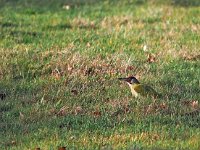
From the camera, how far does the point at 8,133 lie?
8.20 m

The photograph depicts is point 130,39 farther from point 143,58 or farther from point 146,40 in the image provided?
point 143,58

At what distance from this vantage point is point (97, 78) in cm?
1056

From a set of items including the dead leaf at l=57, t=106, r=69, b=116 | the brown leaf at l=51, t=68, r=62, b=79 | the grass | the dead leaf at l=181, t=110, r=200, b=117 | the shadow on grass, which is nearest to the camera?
the grass

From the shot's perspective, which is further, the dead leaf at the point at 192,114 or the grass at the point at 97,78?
the dead leaf at the point at 192,114

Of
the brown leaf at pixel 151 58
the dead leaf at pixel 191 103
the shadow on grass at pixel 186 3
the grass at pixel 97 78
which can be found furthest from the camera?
the shadow on grass at pixel 186 3

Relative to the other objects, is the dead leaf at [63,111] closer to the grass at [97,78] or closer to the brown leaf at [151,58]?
the grass at [97,78]

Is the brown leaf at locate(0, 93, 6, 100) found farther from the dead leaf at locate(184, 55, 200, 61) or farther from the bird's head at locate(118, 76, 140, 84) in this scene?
the dead leaf at locate(184, 55, 200, 61)

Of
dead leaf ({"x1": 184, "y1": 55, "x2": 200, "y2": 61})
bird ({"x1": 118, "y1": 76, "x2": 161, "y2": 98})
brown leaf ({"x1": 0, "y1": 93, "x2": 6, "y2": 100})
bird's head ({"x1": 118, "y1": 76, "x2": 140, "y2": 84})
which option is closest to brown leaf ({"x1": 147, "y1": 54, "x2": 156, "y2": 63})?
dead leaf ({"x1": 184, "y1": 55, "x2": 200, "y2": 61})

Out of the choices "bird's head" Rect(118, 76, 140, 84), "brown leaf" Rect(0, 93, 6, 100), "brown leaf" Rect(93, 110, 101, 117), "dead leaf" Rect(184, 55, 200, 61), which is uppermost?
"bird's head" Rect(118, 76, 140, 84)

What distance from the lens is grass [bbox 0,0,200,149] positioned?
26.5 feet

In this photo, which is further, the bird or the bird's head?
the bird's head

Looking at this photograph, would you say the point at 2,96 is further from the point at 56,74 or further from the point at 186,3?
the point at 186,3

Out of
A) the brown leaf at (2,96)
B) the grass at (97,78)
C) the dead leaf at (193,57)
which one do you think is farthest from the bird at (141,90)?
the dead leaf at (193,57)

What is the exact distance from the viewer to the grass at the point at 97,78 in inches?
318
